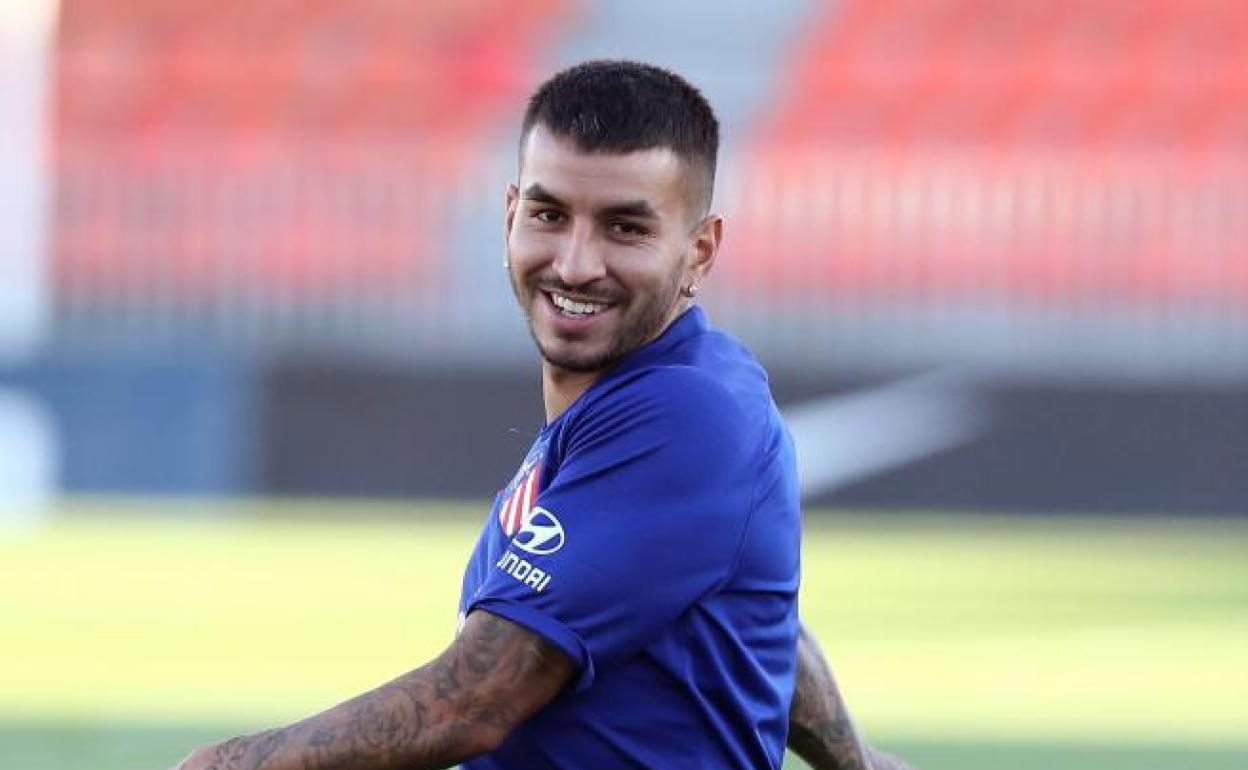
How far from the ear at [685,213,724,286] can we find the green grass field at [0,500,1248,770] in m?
3.76

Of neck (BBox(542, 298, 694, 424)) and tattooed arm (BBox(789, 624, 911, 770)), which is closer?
neck (BBox(542, 298, 694, 424))

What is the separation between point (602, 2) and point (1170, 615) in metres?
8.01

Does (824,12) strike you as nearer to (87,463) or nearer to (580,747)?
(87,463)

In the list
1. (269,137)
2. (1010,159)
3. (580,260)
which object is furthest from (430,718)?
(269,137)

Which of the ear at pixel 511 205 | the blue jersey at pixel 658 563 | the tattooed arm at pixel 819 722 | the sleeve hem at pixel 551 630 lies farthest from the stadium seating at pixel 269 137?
the sleeve hem at pixel 551 630

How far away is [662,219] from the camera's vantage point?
2951 millimetres

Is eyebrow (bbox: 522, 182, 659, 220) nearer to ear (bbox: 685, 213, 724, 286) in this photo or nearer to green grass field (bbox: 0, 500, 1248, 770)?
ear (bbox: 685, 213, 724, 286)

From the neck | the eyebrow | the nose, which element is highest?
the eyebrow

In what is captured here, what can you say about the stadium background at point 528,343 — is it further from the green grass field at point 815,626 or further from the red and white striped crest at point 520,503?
the red and white striped crest at point 520,503

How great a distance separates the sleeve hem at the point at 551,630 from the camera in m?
2.77

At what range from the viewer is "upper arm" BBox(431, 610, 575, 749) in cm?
276

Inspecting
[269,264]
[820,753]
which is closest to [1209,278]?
[269,264]

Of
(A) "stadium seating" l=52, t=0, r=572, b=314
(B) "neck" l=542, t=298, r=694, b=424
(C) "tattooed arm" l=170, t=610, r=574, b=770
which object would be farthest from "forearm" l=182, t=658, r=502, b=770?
(A) "stadium seating" l=52, t=0, r=572, b=314

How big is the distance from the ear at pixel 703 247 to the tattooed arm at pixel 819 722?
0.57 m
